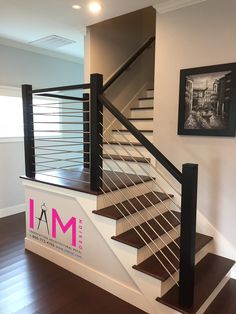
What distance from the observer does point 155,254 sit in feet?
6.91

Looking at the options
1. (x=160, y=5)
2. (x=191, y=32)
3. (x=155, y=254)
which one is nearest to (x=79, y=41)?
(x=160, y=5)

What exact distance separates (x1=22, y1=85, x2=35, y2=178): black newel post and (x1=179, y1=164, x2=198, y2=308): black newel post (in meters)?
1.86

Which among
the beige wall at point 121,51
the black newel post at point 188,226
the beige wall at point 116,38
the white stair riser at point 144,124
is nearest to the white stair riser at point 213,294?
the black newel post at point 188,226

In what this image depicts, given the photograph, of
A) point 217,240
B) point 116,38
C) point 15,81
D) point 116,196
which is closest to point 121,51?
point 116,38

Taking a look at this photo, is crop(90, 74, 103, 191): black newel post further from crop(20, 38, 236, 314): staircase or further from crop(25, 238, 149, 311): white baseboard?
crop(25, 238, 149, 311): white baseboard

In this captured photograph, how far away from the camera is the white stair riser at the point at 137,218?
87.0 inches

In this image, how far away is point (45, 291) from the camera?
7.34ft

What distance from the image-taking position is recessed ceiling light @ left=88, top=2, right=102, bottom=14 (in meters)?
2.63

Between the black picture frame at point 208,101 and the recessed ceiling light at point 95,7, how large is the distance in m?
1.09

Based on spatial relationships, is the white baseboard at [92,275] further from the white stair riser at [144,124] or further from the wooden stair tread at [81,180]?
the white stair riser at [144,124]

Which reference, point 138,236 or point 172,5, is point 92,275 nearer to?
point 138,236

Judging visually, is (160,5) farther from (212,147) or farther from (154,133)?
(212,147)

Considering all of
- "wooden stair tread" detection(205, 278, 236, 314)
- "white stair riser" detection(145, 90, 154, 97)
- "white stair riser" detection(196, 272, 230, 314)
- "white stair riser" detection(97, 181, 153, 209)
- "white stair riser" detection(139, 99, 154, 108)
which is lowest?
"wooden stair tread" detection(205, 278, 236, 314)

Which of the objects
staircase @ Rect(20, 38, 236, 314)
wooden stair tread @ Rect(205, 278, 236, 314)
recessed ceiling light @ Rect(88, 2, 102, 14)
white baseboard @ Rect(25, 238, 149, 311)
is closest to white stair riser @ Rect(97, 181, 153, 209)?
staircase @ Rect(20, 38, 236, 314)
